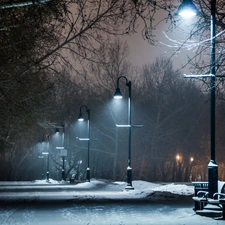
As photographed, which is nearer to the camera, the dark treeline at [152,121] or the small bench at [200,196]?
the small bench at [200,196]

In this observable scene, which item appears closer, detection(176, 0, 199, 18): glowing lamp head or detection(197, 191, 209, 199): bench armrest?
detection(176, 0, 199, 18): glowing lamp head

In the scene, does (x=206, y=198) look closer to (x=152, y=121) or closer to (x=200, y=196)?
(x=200, y=196)

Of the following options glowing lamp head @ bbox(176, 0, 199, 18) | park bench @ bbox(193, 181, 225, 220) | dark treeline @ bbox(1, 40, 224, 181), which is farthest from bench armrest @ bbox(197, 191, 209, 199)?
dark treeline @ bbox(1, 40, 224, 181)

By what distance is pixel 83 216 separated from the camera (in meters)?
17.9

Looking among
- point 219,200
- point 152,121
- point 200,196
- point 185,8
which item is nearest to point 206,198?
point 219,200

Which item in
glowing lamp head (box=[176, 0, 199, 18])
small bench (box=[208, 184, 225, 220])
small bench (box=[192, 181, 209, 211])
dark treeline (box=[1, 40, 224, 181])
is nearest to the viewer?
glowing lamp head (box=[176, 0, 199, 18])

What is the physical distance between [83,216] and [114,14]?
20.1 ft

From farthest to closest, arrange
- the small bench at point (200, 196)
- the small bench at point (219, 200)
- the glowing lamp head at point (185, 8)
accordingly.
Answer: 1. the small bench at point (200, 196)
2. the small bench at point (219, 200)
3. the glowing lamp head at point (185, 8)

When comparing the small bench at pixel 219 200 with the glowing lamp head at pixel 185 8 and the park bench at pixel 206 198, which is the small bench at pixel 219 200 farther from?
the glowing lamp head at pixel 185 8

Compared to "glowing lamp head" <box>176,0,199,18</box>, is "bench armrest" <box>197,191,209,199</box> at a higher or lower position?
lower

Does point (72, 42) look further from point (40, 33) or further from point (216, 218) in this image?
point (216, 218)

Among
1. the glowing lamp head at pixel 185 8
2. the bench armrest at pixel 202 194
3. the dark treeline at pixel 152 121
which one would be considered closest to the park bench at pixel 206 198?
the bench armrest at pixel 202 194

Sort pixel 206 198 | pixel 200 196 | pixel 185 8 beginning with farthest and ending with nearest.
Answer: pixel 200 196 → pixel 206 198 → pixel 185 8

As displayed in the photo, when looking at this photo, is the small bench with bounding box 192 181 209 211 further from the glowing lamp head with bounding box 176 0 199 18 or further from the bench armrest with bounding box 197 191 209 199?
the glowing lamp head with bounding box 176 0 199 18
